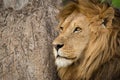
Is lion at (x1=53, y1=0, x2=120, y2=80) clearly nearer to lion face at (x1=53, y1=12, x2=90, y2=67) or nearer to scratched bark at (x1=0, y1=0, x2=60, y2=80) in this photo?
lion face at (x1=53, y1=12, x2=90, y2=67)

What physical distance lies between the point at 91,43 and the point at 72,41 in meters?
0.20

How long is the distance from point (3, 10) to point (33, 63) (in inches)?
28.4

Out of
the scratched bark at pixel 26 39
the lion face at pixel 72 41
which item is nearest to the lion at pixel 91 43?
the lion face at pixel 72 41

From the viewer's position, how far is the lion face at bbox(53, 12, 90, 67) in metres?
4.76

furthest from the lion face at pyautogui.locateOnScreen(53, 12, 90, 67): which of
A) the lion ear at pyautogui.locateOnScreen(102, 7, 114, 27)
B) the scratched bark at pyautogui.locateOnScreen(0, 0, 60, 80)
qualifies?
the scratched bark at pyautogui.locateOnScreen(0, 0, 60, 80)

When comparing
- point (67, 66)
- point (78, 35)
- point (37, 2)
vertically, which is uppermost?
point (37, 2)

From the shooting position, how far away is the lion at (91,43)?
15.7 feet

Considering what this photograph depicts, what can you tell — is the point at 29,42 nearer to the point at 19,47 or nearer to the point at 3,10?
the point at 19,47

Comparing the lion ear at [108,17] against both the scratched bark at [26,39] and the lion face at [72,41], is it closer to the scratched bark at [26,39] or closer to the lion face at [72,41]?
the lion face at [72,41]

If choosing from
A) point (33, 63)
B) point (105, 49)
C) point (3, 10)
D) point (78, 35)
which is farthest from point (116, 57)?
point (3, 10)

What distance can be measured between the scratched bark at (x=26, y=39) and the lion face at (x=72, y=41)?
1.53 feet

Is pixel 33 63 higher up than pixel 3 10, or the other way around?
pixel 3 10

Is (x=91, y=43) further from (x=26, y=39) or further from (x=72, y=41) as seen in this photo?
(x=26, y=39)

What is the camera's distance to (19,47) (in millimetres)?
5387
